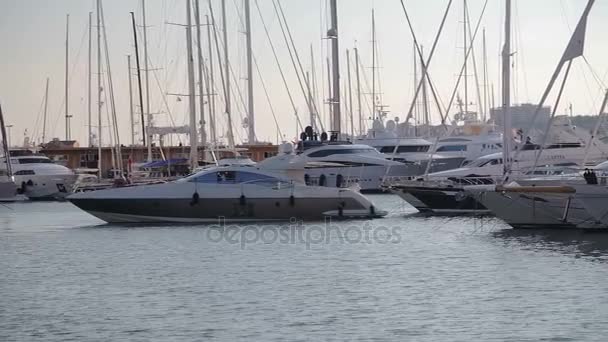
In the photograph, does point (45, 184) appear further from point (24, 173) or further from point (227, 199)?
point (227, 199)

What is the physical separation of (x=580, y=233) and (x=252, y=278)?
13635 mm

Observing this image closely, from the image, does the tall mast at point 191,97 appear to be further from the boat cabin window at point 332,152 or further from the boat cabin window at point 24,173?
the boat cabin window at point 24,173

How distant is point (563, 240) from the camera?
39.3m

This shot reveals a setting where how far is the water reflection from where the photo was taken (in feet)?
118

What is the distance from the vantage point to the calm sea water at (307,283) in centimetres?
2409

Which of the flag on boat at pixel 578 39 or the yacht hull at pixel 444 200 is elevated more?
the flag on boat at pixel 578 39

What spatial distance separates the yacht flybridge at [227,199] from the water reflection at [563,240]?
6789 millimetres

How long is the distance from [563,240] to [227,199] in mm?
12598

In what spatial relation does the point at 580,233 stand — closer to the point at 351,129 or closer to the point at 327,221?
the point at 327,221

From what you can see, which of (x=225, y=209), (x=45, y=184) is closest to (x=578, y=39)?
(x=225, y=209)

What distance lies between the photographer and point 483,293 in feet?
92.7

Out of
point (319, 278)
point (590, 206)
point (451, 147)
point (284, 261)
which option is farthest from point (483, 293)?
point (451, 147)

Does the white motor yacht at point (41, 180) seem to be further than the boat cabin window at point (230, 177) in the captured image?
Yes

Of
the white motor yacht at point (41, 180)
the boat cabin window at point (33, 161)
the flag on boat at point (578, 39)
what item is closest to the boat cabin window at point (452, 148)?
the white motor yacht at point (41, 180)
